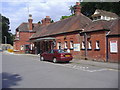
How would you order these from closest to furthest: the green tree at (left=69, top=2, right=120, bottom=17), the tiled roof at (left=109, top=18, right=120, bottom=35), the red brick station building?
the tiled roof at (left=109, top=18, right=120, bottom=35), the red brick station building, the green tree at (left=69, top=2, right=120, bottom=17)

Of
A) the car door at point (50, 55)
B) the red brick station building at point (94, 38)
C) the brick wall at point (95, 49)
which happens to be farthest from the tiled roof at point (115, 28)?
the car door at point (50, 55)

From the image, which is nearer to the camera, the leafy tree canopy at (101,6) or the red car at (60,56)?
the red car at (60,56)

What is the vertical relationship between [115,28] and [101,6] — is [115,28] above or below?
below

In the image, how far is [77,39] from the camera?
2298 centimetres

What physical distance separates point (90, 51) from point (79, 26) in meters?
4.78

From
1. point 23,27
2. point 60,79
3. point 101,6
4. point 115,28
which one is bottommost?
point 60,79

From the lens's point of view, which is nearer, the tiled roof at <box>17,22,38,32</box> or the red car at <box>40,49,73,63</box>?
the red car at <box>40,49,73,63</box>

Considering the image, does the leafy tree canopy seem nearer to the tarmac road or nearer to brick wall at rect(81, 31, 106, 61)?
brick wall at rect(81, 31, 106, 61)

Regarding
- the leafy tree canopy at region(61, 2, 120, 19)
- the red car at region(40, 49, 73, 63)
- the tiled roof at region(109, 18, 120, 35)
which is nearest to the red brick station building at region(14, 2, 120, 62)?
the tiled roof at region(109, 18, 120, 35)

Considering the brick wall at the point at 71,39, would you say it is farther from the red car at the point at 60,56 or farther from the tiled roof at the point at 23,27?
the tiled roof at the point at 23,27

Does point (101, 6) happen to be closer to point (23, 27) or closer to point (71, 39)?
point (71, 39)

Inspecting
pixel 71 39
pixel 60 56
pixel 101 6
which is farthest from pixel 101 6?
pixel 60 56

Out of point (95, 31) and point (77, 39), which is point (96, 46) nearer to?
point (95, 31)

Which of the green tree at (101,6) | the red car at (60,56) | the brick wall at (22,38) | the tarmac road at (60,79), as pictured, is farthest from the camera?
the brick wall at (22,38)
